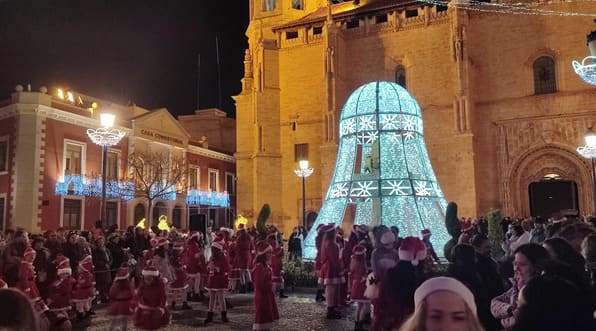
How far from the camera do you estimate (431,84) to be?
97.0ft

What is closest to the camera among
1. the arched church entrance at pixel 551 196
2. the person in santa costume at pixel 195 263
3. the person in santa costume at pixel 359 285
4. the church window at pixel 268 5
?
the person in santa costume at pixel 359 285

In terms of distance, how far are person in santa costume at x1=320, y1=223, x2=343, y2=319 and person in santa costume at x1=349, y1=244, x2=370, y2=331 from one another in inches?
40.9

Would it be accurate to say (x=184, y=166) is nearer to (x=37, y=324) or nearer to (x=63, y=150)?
(x=63, y=150)

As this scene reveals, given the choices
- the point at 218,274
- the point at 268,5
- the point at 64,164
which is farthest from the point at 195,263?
the point at 268,5

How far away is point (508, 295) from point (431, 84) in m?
26.1

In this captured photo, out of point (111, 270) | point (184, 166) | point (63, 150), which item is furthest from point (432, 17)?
point (111, 270)

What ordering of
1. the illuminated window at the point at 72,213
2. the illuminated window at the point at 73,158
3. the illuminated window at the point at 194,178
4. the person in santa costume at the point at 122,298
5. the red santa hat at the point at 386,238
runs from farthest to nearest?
the illuminated window at the point at 194,178
the illuminated window at the point at 73,158
the illuminated window at the point at 72,213
the person in santa costume at the point at 122,298
the red santa hat at the point at 386,238

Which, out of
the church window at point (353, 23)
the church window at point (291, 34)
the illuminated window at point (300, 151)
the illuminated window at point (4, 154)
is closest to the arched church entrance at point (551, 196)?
the illuminated window at point (300, 151)

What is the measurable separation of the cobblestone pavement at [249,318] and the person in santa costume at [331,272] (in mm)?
301

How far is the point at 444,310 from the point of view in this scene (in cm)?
250

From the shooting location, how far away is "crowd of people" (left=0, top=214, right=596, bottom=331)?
9.29 feet

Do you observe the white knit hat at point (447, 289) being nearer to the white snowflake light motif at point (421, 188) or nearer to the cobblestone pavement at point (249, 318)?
the cobblestone pavement at point (249, 318)

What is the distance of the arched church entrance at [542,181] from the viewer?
86.8 ft

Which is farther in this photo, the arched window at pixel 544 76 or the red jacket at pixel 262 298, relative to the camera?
the arched window at pixel 544 76
